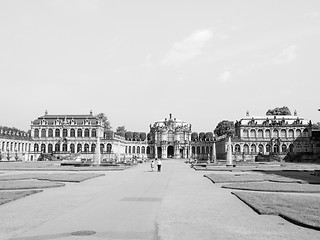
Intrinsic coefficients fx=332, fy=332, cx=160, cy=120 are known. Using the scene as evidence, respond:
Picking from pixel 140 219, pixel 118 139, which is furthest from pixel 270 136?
pixel 140 219

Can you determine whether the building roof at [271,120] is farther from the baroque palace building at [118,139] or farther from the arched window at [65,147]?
the arched window at [65,147]

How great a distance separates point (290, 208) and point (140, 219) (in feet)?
21.8

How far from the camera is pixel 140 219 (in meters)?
12.6

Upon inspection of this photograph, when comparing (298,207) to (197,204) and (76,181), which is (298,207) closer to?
(197,204)

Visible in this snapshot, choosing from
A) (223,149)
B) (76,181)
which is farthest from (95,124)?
(76,181)

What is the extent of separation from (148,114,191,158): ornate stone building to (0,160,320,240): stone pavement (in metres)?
119

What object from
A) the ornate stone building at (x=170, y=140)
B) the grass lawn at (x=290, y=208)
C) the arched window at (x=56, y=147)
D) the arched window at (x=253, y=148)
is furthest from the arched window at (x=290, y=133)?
the grass lawn at (x=290, y=208)

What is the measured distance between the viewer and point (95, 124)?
12412cm

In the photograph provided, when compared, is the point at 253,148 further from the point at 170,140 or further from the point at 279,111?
the point at 170,140

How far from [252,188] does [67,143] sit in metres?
108

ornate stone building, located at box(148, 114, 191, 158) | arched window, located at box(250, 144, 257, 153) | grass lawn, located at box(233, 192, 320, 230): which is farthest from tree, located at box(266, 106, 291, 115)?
grass lawn, located at box(233, 192, 320, 230)

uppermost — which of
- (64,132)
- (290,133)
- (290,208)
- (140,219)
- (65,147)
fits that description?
(64,132)

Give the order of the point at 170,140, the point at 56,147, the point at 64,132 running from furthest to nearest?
the point at 170,140, the point at 64,132, the point at 56,147

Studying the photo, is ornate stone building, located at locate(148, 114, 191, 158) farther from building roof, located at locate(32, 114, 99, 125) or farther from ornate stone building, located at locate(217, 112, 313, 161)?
building roof, located at locate(32, 114, 99, 125)
